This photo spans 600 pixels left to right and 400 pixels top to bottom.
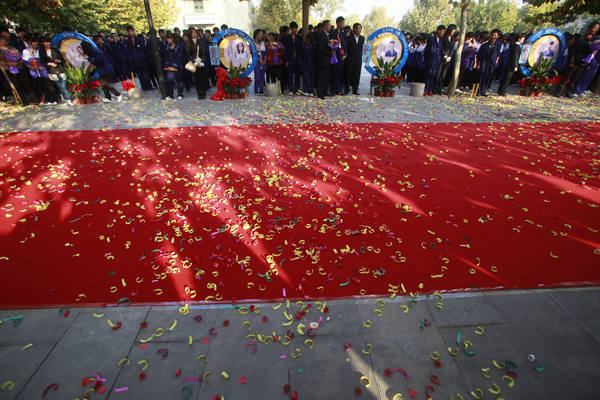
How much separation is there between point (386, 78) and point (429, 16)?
50028mm

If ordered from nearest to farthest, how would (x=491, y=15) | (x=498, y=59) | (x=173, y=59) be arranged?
(x=173, y=59)
(x=498, y=59)
(x=491, y=15)

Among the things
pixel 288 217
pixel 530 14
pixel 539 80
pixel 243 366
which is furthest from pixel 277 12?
pixel 243 366

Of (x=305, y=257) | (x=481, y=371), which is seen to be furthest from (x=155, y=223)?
(x=481, y=371)

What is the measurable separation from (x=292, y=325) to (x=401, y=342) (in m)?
0.84

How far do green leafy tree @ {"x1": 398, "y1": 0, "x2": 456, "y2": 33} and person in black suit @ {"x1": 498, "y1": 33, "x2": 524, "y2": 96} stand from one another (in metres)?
45.2

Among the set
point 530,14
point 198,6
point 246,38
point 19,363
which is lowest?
point 19,363

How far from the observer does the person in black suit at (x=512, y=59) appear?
9.91m

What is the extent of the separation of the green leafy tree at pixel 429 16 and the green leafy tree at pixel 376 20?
39.2m

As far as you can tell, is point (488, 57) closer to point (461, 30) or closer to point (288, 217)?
point (461, 30)

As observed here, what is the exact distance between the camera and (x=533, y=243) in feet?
10.5

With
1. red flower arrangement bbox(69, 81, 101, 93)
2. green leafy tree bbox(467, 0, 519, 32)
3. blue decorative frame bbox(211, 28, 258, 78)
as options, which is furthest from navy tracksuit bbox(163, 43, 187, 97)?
green leafy tree bbox(467, 0, 519, 32)

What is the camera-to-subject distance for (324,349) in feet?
6.92

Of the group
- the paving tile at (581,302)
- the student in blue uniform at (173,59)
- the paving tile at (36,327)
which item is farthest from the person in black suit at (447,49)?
the paving tile at (36,327)

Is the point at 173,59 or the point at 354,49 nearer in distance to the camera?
the point at 173,59
